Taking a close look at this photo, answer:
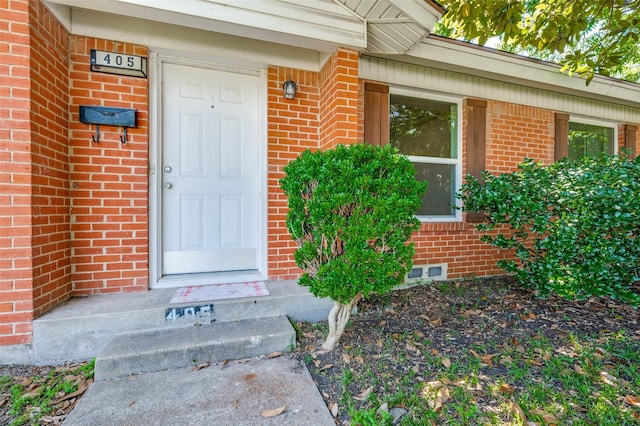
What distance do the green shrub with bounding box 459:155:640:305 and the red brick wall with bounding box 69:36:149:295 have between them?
355 cm

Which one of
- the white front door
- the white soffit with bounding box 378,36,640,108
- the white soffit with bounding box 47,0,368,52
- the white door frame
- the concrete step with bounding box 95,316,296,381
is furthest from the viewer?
the white soffit with bounding box 378,36,640,108

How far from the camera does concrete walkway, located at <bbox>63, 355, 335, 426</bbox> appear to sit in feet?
5.00

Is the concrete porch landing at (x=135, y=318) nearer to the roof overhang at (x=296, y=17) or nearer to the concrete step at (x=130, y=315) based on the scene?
the concrete step at (x=130, y=315)

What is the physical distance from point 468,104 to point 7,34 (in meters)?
4.51

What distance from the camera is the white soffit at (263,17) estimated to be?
2.19 meters

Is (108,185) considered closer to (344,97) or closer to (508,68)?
(344,97)

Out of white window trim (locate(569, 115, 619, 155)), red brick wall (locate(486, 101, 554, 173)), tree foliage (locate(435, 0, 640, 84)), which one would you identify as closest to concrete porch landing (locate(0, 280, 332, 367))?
red brick wall (locate(486, 101, 554, 173))

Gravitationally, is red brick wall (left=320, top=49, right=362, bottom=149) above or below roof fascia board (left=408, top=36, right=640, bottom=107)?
below

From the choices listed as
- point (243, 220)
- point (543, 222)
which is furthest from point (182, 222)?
point (543, 222)

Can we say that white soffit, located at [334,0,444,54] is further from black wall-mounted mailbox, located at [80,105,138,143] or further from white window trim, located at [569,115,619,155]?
white window trim, located at [569,115,619,155]

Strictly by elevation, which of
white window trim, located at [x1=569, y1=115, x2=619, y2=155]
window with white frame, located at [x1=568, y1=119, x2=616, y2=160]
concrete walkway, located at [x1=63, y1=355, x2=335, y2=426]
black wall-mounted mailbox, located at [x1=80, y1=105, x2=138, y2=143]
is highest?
white window trim, located at [x1=569, y1=115, x2=619, y2=155]

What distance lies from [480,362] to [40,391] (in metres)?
2.89

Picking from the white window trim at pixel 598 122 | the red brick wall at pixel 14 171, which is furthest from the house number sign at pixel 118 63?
the white window trim at pixel 598 122

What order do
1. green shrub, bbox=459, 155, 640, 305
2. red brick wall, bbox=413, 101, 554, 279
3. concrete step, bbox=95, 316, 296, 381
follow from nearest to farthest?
concrete step, bbox=95, 316, 296, 381 < green shrub, bbox=459, 155, 640, 305 < red brick wall, bbox=413, 101, 554, 279
